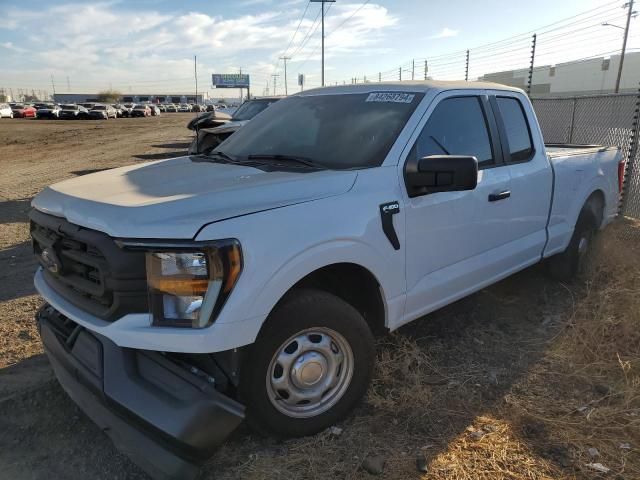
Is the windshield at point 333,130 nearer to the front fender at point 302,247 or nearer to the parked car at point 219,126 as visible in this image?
the front fender at point 302,247

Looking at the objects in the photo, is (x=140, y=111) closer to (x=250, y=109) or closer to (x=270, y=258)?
(x=250, y=109)

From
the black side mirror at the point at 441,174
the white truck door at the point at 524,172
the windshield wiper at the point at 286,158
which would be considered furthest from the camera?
the white truck door at the point at 524,172

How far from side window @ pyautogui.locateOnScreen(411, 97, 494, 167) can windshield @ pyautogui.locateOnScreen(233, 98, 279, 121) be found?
920cm

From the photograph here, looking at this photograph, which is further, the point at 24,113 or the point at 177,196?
the point at 24,113

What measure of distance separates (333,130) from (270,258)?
1411mm

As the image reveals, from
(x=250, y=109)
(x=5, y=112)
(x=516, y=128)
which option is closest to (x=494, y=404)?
(x=516, y=128)

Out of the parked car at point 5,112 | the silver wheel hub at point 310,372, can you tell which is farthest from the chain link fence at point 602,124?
the parked car at point 5,112

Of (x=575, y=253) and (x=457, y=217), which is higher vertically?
(x=457, y=217)

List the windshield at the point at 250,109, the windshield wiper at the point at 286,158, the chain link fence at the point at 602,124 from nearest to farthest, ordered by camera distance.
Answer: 1. the windshield wiper at the point at 286,158
2. the chain link fence at the point at 602,124
3. the windshield at the point at 250,109

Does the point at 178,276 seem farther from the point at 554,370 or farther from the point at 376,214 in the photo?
the point at 554,370

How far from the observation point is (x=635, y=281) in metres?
4.95

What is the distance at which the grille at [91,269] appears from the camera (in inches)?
89.5

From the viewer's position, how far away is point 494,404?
3.19 metres

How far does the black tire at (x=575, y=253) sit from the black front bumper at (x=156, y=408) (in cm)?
385
